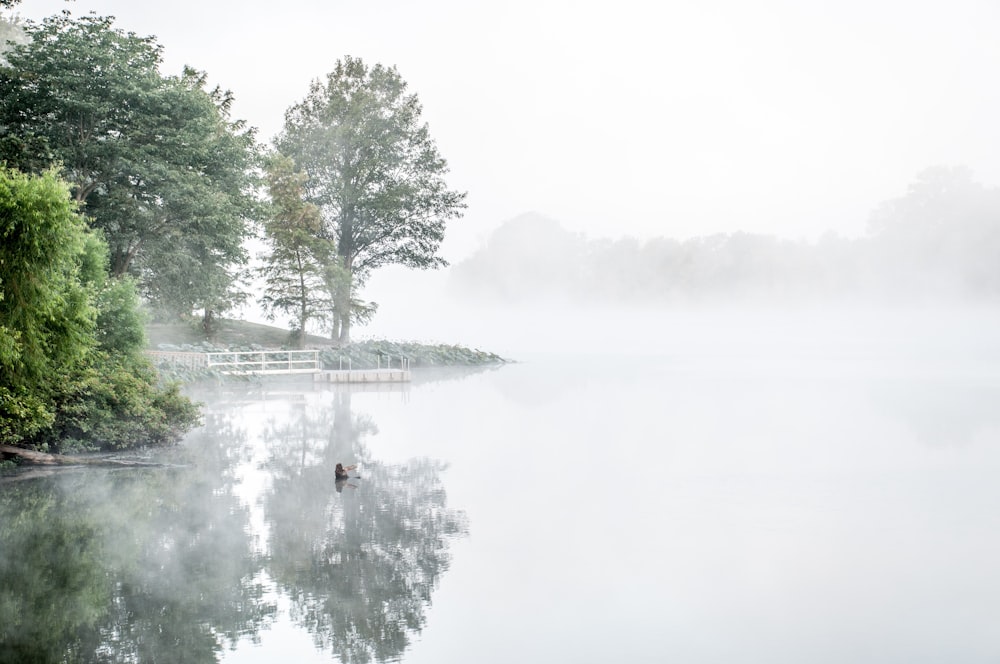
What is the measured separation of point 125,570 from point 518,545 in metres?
5.36

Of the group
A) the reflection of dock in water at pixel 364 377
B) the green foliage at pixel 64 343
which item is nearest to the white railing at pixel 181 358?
the reflection of dock in water at pixel 364 377

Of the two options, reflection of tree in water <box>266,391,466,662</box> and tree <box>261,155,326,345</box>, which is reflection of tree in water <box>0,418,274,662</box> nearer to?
reflection of tree in water <box>266,391,466,662</box>

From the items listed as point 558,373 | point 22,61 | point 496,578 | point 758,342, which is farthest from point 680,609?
point 758,342

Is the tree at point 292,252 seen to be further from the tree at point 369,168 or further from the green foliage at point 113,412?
the green foliage at point 113,412

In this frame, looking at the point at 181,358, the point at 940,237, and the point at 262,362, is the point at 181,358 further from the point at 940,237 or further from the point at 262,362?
the point at 940,237

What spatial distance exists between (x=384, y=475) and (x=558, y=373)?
3485cm

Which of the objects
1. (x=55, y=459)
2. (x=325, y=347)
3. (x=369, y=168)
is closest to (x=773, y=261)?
(x=369, y=168)

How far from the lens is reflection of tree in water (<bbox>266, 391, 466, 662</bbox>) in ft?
35.0

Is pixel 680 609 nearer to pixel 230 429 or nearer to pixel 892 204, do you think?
pixel 230 429

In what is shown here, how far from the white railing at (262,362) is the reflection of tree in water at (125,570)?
25.7m

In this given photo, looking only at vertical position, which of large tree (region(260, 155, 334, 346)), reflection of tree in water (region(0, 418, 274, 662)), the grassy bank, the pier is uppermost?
large tree (region(260, 155, 334, 346))

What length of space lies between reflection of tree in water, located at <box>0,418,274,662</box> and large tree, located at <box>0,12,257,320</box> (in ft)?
56.6

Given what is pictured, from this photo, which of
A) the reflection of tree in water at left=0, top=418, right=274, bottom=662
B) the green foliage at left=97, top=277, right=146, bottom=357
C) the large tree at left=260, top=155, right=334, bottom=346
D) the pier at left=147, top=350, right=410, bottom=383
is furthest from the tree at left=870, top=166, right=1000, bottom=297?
the reflection of tree in water at left=0, top=418, right=274, bottom=662

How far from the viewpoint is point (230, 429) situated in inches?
1082
